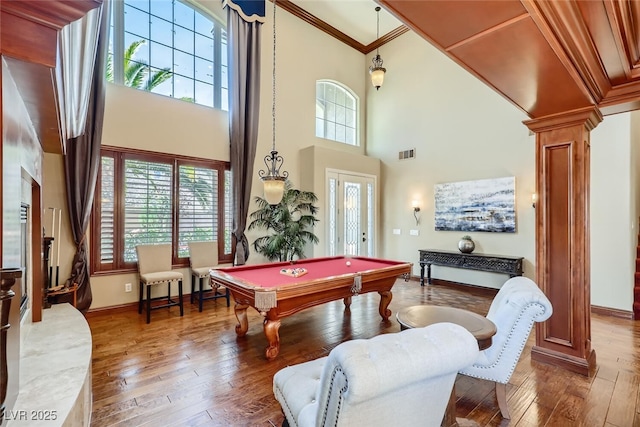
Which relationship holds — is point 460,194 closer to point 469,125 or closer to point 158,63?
point 469,125

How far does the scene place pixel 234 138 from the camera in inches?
219

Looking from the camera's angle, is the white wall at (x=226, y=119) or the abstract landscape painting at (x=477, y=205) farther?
the abstract landscape painting at (x=477, y=205)

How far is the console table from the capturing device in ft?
16.8

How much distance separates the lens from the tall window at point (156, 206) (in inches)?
176

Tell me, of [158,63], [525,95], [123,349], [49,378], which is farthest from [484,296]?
[158,63]

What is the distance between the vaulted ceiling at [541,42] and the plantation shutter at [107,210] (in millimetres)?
4631

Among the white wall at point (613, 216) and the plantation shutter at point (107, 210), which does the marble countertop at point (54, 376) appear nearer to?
the plantation shutter at point (107, 210)

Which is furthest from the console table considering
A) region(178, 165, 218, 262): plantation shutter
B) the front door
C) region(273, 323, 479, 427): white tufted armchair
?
region(273, 323, 479, 427): white tufted armchair

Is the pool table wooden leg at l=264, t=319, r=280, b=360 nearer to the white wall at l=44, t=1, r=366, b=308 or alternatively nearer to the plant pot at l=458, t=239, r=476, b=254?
the white wall at l=44, t=1, r=366, b=308

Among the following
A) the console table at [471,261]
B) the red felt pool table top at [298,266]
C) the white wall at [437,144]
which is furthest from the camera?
the white wall at [437,144]

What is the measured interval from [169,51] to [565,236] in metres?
6.18

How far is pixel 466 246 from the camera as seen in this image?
5.75 m

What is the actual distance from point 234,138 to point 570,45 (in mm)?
4874

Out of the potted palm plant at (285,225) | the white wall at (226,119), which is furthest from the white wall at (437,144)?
the potted palm plant at (285,225)
